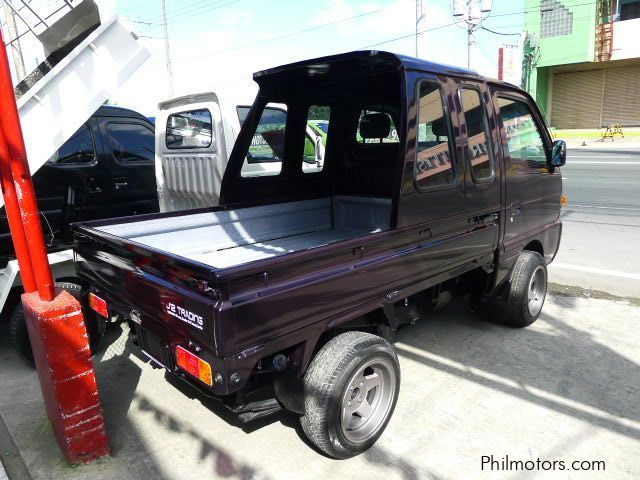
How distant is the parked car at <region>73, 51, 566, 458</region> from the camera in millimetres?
2422

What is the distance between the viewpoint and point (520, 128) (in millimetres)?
4336

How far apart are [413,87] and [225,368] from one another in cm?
198

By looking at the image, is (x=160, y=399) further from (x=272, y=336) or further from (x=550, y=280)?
(x=550, y=280)

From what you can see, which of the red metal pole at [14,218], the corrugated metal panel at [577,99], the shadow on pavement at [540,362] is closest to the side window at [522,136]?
the shadow on pavement at [540,362]

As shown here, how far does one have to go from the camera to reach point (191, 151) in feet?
19.6

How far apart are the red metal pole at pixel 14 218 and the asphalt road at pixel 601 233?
5.28 meters

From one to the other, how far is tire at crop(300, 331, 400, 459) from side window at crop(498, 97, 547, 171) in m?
2.09

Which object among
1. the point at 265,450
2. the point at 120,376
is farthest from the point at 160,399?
the point at 265,450

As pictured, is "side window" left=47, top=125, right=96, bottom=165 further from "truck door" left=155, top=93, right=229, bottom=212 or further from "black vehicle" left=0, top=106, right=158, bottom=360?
"truck door" left=155, top=93, right=229, bottom=212

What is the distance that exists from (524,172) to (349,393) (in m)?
2.58

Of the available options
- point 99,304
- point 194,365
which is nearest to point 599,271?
point 194,365

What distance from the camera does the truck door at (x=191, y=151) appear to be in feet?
18.6

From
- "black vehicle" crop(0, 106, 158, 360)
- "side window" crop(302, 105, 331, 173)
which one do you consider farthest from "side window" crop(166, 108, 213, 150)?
"side window" crop(302, 105, 331, 173)

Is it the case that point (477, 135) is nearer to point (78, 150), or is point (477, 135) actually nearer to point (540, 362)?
point (540, 362)
